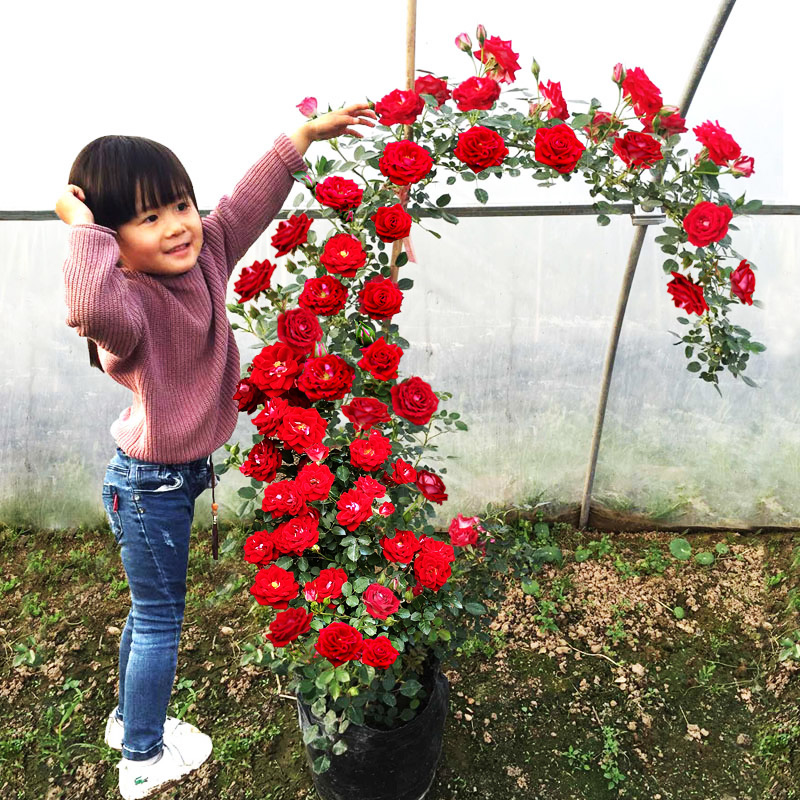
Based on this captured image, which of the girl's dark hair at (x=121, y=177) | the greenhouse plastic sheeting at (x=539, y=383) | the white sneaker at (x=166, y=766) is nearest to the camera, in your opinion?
the girl's dark hair at (x=121, y=177)

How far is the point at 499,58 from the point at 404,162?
0.31 meters

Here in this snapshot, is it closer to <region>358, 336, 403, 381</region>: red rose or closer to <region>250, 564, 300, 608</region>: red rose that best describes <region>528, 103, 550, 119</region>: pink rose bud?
<region>358, 336, 403, 381</region>: red rose

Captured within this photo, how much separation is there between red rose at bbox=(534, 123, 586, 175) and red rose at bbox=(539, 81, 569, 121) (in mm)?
84

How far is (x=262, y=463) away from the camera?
1607 millimetres

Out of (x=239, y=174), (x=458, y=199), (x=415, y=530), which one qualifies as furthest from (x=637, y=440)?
(x=239, y=174)

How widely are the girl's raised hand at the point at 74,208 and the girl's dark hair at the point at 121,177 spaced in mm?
16

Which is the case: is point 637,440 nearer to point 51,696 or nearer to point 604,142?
point 604,142

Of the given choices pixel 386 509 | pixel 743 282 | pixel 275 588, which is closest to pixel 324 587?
pixel 275 588

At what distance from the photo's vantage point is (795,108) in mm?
2225

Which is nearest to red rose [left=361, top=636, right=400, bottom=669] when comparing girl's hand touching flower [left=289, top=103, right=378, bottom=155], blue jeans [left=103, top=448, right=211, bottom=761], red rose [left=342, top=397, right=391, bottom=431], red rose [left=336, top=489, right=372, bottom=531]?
red rose [left=336, top=489, right=372, bottom=531]

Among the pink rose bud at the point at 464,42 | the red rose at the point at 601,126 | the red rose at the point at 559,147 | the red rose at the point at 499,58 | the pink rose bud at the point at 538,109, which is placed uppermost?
the pink rose bud at the point at 464,42

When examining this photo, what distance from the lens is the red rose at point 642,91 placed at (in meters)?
1.53

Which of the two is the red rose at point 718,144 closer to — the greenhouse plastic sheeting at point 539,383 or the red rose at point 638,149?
the red rose at point 638,149

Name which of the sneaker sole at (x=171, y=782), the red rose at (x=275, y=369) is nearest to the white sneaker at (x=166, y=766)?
the sneaker sole at (x=171, y=782)
